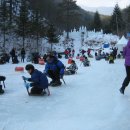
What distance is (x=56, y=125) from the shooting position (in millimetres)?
6762

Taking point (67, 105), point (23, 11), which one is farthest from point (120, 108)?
point (23, 11)

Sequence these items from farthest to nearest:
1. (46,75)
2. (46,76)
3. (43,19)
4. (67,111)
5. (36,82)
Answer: (43,19), (46,75), (46,76), (36,82), (67,111)

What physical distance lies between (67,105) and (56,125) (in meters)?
2.17

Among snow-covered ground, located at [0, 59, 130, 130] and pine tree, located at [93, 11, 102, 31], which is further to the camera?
pine tree, located at [93, 11, 102, 31]

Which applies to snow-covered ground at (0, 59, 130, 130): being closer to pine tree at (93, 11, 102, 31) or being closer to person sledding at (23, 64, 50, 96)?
person sledding at (23, 64, 50, 96)

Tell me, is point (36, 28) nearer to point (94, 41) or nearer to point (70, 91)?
point (94, 41)

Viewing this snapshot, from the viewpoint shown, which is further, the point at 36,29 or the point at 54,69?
the point at 36,29

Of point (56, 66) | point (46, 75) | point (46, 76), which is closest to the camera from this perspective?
point (46, 76)

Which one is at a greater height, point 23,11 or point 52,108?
point 23,11

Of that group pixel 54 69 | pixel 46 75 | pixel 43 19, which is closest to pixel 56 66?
pixel 54 69

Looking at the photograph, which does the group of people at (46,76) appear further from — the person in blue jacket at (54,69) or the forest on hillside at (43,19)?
the forest on hillside at (43,19)

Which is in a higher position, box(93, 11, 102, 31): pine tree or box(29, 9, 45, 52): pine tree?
box(93, 11, 102, 31): pine tree

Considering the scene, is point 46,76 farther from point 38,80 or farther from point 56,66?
point 56,66

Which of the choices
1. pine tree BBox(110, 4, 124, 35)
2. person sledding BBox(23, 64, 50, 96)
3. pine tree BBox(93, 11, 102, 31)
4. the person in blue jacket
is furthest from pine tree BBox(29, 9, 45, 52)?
person sledding BBox(23, 64, 50, 96)
